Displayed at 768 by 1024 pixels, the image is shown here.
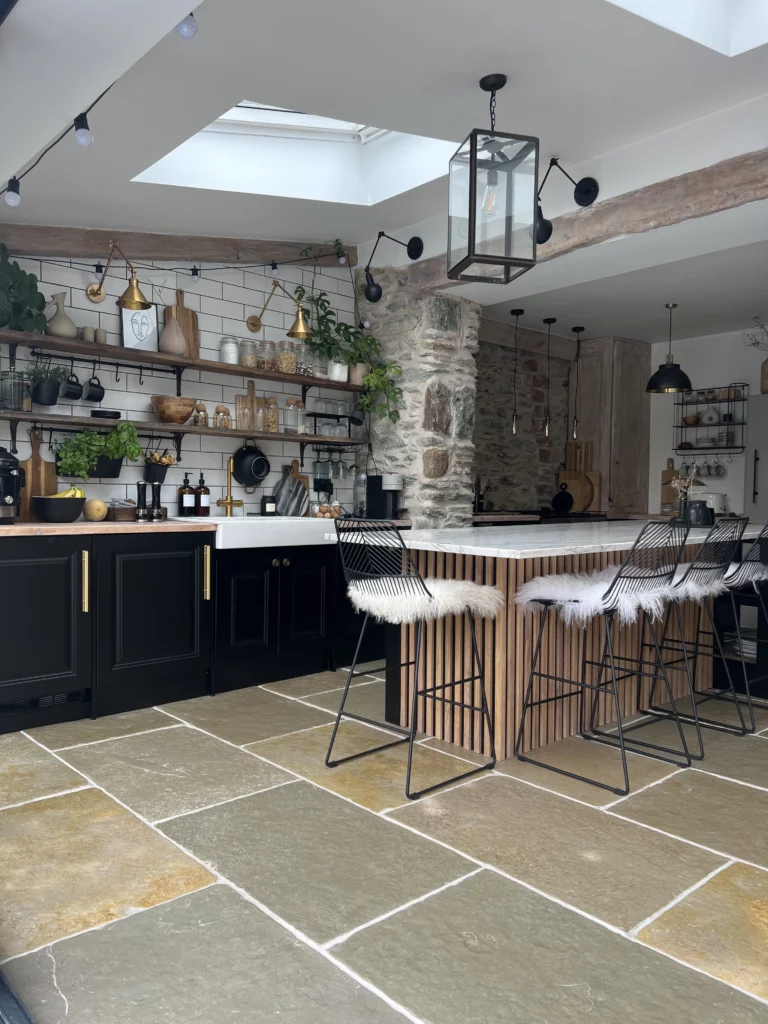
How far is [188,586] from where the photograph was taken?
4.11 metres

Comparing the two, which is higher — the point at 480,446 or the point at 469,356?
the point at 469,356

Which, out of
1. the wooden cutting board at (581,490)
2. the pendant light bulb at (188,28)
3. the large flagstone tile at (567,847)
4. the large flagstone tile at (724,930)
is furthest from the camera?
the wooden cutting board at (581,490)

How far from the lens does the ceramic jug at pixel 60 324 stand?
164 inches

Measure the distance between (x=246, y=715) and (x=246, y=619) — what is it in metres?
0.64

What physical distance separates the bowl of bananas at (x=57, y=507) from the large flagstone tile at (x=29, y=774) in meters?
1.11

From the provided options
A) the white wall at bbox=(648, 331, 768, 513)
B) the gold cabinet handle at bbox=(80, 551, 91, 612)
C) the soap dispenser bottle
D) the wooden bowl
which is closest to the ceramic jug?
the wooden bowl

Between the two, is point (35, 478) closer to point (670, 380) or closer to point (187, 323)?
point (187, 323)

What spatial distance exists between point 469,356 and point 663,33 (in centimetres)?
287

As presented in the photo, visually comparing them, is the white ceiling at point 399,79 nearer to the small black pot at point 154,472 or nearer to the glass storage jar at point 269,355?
the glass storage jar at point 269,355

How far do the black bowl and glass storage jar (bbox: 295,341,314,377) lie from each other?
6.15 ft

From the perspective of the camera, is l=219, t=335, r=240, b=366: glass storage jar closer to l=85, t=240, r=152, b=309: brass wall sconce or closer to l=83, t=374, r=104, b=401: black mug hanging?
l=85, t=240, r=152, b=309: brass wall sconce

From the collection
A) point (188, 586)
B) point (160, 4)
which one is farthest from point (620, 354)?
point (160, 4)

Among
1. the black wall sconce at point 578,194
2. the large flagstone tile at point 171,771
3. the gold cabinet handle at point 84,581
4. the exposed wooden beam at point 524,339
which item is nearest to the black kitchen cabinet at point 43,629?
the gold cabinet handle at point 84,581

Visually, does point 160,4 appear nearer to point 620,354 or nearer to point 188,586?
point 188,586
